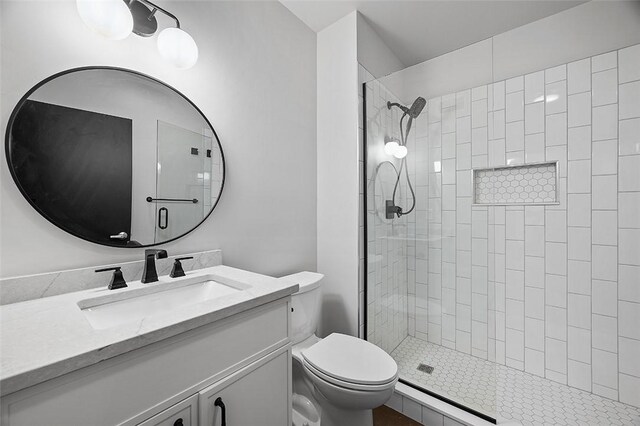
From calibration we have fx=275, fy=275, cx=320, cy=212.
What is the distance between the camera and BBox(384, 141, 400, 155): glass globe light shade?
1931mm

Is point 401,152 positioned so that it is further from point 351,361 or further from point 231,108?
point 351,361

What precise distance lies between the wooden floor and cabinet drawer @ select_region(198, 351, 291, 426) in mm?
839

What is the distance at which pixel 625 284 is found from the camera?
167 cm

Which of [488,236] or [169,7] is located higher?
[169,7]

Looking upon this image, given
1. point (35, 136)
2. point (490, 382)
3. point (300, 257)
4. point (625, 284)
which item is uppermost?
point (35, 136)

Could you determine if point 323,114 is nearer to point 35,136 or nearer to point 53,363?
point 35,136

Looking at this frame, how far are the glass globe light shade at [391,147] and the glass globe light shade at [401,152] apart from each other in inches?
0.6

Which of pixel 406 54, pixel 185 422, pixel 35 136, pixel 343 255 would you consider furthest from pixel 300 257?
pixel 406 54

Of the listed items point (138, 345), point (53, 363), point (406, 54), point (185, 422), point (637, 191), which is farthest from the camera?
point (406, 54)

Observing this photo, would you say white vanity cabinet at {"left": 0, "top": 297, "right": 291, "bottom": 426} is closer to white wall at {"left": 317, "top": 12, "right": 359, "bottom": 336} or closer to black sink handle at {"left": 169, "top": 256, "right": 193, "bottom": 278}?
black sink handle at {"left": 169, "top": 256, "right": 193, "bottom": 278}

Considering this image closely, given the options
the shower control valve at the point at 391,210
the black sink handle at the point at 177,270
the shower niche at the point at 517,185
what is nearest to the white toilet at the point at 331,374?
the black sink handle at the point at 177,270

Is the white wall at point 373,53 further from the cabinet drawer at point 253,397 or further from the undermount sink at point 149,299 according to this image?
the cabinet drawer at point 253,397

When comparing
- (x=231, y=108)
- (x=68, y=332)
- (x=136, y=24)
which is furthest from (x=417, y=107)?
(x=68, y=332)

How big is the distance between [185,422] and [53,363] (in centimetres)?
37
